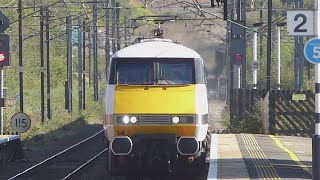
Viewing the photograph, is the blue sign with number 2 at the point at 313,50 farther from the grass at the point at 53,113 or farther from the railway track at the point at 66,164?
the grass at the point at 53,113

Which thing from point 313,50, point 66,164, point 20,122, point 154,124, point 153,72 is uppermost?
point 313,50

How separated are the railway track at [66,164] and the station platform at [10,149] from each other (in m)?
0.96

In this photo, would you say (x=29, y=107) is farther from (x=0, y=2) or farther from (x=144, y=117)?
(x=144, y=117)

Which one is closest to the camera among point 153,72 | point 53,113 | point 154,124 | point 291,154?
point 154,124

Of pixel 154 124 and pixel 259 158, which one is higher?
pixel 154 124

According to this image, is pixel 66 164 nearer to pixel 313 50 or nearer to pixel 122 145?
pixel 122 145

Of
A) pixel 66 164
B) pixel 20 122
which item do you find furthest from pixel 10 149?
pixel 20 122

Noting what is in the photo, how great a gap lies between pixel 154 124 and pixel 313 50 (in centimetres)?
486

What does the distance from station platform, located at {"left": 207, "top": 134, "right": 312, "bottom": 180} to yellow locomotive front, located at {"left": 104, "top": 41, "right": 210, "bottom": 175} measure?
75 centimetres

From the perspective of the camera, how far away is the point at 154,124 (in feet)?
63.5

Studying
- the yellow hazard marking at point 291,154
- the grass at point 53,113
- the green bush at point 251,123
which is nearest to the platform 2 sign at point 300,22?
the yellow hazard marking at point 291,154

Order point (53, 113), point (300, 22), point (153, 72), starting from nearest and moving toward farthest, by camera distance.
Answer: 1. point (300, 22)
2. point (153, 72)
3. point (53, 113)

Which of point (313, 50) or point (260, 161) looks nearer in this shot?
point (313, 50)

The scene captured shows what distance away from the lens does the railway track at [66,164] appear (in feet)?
76.3
